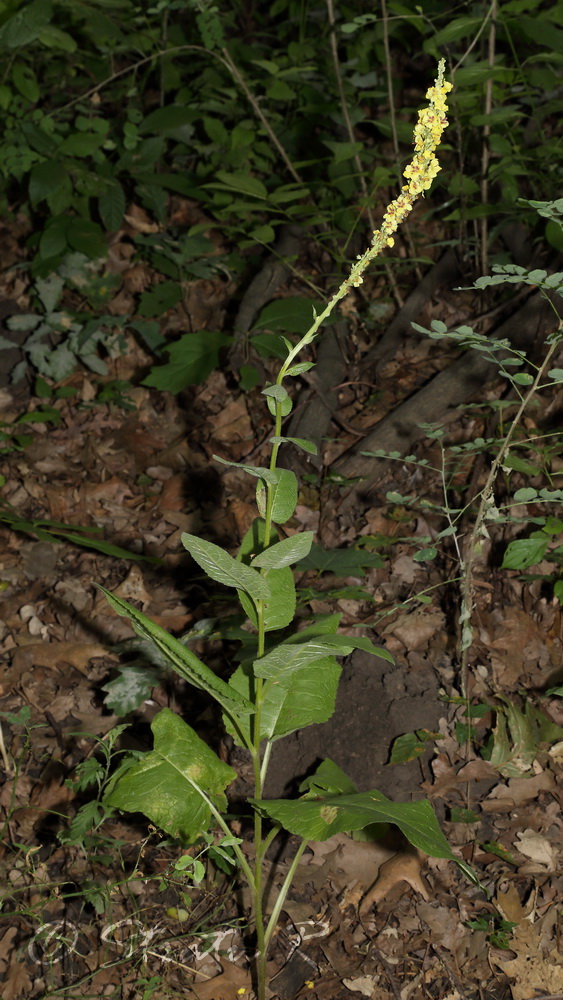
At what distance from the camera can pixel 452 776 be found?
2.28 metres

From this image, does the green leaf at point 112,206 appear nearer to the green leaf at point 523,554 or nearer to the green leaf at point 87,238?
the green leaf at point 87,238

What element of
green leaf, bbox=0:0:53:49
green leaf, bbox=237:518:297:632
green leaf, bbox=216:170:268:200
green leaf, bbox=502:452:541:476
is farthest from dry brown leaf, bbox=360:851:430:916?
green leaf, bbox=0:0:53:49

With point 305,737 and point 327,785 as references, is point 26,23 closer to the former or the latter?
point 305,737

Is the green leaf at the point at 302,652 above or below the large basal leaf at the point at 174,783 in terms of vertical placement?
above

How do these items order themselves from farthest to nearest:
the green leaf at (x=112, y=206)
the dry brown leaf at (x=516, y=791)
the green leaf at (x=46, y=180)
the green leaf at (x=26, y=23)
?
the green leaf at (x=112, y=206) → the green leaf at (x=46, y=180) → the green leaf at (x=26, y=23) → the dry brown leaf at (x=516, y=791)

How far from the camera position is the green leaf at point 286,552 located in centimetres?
149

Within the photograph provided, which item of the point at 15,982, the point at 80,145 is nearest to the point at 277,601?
the point at 15,982

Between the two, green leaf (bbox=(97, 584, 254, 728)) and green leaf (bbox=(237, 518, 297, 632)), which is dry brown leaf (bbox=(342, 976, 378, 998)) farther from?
green leaf (bbox=(237, 518, 297, 632))

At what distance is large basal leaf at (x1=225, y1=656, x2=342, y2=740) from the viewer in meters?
1.79

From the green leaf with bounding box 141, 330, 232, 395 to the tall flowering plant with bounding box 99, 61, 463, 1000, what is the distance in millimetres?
1530

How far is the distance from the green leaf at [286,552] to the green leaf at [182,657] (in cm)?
25

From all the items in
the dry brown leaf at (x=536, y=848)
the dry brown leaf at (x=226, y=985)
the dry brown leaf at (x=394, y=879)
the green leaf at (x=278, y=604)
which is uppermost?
the green leaf at (x=278, y=604)

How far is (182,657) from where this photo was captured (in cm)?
157

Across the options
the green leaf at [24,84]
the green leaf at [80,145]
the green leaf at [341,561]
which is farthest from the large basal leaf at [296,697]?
the green leaf at [24,84]
